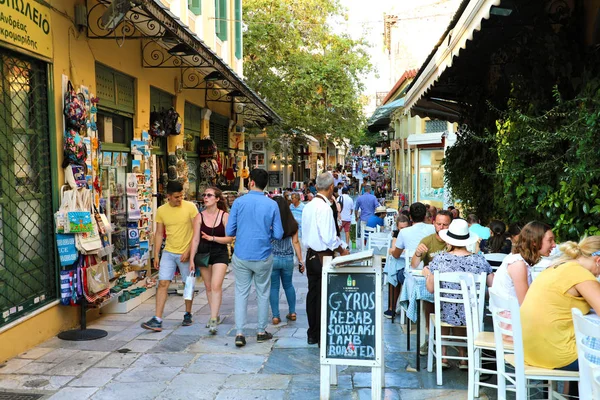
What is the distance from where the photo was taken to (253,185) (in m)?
6.82

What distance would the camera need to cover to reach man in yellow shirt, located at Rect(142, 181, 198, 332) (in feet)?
24.5

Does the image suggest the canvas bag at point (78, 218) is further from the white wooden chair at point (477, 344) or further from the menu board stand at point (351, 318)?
the white wooden chair at point (477, 344)

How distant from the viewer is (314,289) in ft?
22.4

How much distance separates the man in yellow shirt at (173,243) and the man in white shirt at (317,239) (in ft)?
5.28

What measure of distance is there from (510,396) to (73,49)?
6.19 m

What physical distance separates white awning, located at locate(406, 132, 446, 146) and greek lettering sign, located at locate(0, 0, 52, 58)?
66.5ft

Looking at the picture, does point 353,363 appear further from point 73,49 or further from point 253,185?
point 73,49

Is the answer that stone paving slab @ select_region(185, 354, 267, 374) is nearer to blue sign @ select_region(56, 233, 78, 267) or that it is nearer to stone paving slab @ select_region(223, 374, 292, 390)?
stone paving slab @ select_region(223, 374, 292, 390)

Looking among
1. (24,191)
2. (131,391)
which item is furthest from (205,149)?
(131,391)

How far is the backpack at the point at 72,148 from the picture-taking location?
7.33 m

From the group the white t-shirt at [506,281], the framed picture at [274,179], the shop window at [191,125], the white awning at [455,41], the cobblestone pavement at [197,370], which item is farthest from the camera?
the framed picture at [274,179]

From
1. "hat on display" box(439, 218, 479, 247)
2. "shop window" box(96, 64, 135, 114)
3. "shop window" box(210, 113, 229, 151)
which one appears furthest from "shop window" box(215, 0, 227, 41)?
"hat on display" box(439, 218, 479, 247)

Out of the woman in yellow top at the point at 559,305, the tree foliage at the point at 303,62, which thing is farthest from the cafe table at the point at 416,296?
the tree foliage at the point at 303,62

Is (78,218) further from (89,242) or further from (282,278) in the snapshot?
(282,278)
